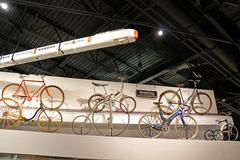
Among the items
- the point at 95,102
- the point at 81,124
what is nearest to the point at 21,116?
the point at 81,124

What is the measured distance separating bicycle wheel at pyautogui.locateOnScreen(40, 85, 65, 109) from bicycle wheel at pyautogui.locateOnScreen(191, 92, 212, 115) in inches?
148

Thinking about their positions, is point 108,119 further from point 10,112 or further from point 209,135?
point 209,135

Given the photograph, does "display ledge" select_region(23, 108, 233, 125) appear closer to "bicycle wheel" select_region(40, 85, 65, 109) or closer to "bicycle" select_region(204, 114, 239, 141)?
"bicycle" select_region(204, 114, 239, 141)

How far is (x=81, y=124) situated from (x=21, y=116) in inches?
59.4

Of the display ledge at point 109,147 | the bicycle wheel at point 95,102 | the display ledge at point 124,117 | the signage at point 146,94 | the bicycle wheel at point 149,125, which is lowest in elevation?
the display ledge at point 109,147

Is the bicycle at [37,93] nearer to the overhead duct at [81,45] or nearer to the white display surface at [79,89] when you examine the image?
the white display surface at [79,89]

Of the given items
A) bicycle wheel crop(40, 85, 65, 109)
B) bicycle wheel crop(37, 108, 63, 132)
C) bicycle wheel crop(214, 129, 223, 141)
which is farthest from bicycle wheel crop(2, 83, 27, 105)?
bicycle wheel crop(214, 129, 223, 141)

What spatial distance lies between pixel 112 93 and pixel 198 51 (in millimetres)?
2895

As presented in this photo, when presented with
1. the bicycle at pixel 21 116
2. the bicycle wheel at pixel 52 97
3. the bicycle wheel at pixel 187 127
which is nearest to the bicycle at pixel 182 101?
the bicycle wheel at pixel 187 127

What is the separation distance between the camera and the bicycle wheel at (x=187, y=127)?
635cm

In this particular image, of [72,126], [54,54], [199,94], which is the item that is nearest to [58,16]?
[54,54]

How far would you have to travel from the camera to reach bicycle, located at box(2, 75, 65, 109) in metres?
5.93

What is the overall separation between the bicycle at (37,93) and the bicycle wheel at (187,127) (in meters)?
3.32

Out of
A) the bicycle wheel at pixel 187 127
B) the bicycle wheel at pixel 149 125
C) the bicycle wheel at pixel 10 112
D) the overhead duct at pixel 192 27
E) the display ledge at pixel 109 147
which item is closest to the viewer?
the display ledge at pixel 109 147
